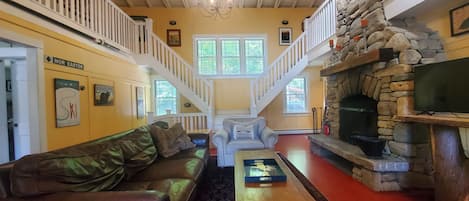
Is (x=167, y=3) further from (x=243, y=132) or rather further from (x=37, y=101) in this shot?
(x=37, y=101)

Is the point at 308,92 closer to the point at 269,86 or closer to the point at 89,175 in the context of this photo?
the point at 269,86

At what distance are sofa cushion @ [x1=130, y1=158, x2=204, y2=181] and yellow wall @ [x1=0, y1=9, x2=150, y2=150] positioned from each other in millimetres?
1752

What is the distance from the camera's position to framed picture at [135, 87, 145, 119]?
23.6 ft

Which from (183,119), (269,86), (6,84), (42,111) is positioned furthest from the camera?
(269,86)

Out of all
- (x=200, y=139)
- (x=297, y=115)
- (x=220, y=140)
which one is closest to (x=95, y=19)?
(x=200, y=139)

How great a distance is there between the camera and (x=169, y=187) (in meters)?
2.30

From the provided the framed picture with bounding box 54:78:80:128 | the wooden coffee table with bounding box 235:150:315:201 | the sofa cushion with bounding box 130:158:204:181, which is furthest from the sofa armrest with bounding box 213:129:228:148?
the framed picture with bounding box 54:78:80:128

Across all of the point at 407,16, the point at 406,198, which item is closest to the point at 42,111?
the point at 406,198

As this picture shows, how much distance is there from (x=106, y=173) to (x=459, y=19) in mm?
4324

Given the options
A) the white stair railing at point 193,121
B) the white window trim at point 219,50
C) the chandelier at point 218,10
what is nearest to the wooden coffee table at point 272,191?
the white stair railing at point 193,121

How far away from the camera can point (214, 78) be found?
823cm

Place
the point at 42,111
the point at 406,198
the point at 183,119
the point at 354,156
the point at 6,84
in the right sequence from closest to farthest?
the point at 406,198 < the point at 42,111 < the point at 354,156 < the point at 6,84 < the point at 183,119

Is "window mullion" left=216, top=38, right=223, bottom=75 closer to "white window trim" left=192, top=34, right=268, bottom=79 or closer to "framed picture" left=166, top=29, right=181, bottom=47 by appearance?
"white window trim" left=192, top=34, right=268, bottom=79

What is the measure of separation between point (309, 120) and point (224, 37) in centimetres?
383
